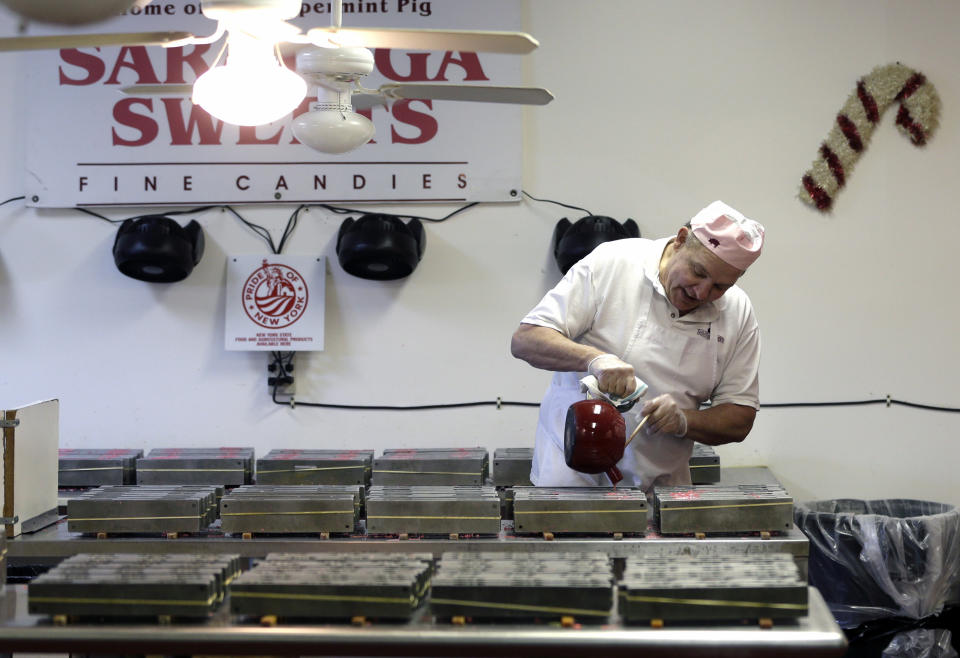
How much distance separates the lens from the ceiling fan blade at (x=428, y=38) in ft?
7.48

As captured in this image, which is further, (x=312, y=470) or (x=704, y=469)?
(x=704, y=469)

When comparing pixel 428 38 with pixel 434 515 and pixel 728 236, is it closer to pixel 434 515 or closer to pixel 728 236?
pixel 728 236

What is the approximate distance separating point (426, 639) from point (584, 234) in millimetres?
2668

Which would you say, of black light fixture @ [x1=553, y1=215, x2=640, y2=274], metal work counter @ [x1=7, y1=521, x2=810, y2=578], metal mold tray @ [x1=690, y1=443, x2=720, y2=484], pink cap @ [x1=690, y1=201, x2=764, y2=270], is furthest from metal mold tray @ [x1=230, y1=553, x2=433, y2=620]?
black light fixture @ [x1=553, y1=215, x2=640, y2=274]

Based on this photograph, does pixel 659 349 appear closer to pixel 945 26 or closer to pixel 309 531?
pixel 309 531

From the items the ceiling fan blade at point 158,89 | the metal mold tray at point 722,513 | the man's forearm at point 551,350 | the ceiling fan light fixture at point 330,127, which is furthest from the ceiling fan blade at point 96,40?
the metal mold tray at point 722,513

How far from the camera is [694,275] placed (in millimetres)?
3029

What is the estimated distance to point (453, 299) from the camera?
475cm

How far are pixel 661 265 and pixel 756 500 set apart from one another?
2.55 ft

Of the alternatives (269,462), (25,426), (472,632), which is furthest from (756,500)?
(25,426)

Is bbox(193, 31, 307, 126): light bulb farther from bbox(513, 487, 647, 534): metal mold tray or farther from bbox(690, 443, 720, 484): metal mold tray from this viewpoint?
bbox(690, 443, 720, 484): metal mold tray

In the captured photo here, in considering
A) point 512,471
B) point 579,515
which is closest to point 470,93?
point 579,515

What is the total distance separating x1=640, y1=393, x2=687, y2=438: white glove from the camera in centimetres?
301

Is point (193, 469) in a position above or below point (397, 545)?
above
